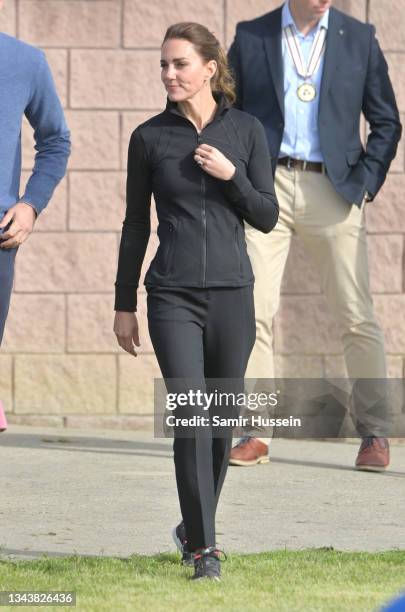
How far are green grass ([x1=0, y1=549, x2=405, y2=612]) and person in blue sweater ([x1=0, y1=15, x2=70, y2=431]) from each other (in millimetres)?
670

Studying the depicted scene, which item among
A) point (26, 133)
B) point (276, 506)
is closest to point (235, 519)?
point (276, 506)

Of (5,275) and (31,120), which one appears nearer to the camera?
(5,275)

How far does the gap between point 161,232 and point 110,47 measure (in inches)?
136

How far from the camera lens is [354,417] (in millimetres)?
7895

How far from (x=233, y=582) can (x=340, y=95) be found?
10.0 ft

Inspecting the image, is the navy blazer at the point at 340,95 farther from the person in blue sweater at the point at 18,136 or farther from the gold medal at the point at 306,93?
the person in blue sweater at the point at 18,136

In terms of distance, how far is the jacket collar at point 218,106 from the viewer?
531 centimetres

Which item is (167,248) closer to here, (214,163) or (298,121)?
(214,163)

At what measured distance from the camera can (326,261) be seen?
751cm

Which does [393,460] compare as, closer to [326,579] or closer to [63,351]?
[63,351]

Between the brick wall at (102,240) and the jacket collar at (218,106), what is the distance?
124 inches

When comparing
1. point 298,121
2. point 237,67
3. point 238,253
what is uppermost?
point 237,67

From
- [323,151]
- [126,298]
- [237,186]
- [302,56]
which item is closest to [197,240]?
[237,186]

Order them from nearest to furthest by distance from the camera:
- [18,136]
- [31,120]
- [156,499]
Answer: [18,136]
[31,120]
[156,499]
